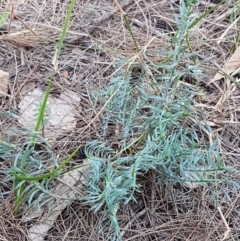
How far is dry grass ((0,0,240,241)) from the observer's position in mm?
1504

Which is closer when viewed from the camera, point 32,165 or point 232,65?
point 32,165

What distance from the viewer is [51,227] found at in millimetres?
1484

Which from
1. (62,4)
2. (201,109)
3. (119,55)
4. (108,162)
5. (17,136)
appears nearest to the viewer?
(108,162)

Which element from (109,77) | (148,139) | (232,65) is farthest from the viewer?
(232,65)

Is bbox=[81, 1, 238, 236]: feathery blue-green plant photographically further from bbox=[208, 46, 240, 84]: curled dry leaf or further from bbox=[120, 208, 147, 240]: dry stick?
bbox=[208, 46, 240, 84]: curled dry leaf

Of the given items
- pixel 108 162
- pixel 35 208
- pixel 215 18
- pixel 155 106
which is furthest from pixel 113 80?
pixel 215 18

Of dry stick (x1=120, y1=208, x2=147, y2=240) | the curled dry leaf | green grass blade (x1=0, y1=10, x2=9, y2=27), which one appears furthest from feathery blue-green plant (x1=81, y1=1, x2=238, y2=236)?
green grass blade (x1=0, y1=10, x2=9, y2=27)

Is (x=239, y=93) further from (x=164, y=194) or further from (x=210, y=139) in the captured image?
(x=164, y=194)

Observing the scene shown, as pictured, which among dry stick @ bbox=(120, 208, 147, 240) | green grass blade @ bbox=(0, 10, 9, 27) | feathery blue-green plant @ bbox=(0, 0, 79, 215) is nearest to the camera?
feathery blue-green plant @ bbox=(0, 0, 79, 215)

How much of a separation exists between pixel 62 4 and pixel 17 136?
74cm

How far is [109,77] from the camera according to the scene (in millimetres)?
1796

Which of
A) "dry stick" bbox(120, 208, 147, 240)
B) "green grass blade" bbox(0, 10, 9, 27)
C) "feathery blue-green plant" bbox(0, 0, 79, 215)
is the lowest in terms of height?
"dry stick" bbox(120, 208, 147, 240)

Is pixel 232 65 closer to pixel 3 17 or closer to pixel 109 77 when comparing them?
pixel 109 77

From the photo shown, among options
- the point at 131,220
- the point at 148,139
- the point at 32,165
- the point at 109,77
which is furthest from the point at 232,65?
the point at 32,165
